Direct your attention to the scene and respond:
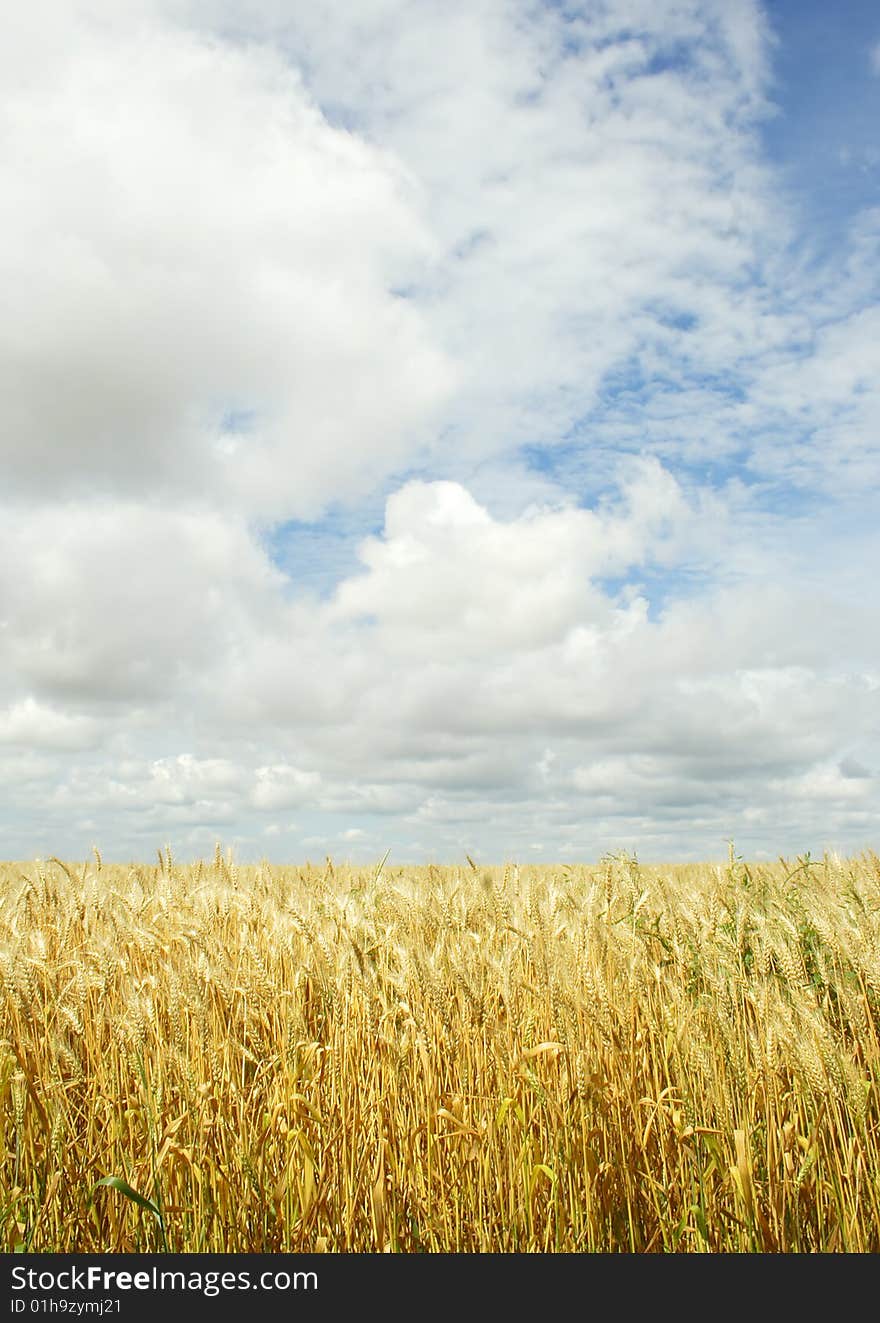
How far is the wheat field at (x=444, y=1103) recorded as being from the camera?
2619mm

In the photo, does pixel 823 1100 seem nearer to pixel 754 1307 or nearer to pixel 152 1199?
pixel 754 1307

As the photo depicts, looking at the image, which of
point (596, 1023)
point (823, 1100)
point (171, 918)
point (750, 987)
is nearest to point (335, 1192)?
point (596, 1023)

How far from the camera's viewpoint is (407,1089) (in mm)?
3016

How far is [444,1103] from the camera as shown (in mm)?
3049

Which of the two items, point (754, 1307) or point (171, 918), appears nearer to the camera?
point (754, 1307)

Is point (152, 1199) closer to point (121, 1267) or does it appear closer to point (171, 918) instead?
point (121, 1267)

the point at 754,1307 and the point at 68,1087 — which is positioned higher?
the point at 68,1087

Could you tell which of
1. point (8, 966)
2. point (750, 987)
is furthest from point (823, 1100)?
point (8, 966)

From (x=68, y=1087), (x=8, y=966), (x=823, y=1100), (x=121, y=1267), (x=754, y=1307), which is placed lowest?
(x=754, y=1307)

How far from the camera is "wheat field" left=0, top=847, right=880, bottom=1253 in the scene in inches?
103

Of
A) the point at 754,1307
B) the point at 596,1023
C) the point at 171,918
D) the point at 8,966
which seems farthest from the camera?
the point at 171,918

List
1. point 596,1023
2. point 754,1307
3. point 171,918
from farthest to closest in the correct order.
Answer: point 171,918, point 596,1023, point 754,1307

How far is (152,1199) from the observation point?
278cm

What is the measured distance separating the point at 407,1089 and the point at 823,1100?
1.36 m
